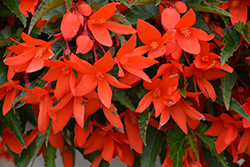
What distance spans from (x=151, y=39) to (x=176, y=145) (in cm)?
27

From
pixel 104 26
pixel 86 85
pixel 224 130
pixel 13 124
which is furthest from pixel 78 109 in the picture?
pixel 224 130

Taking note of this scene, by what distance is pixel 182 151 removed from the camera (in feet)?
1.94

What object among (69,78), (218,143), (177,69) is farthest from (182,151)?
(69,78)

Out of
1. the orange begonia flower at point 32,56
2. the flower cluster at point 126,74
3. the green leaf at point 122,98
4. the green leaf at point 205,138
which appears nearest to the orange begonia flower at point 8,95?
the flower cluster at point 126,74

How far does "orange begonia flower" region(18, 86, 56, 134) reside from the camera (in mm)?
451

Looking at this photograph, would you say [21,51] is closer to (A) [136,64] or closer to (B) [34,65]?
(B) [34,65]

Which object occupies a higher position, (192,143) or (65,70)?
(65,70)

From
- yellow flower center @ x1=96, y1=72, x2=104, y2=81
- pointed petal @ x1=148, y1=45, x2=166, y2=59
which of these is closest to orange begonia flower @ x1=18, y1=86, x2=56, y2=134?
yellow flower center @ x1=96, y1=72, x2=104, y2=81

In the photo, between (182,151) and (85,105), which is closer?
(85,105)

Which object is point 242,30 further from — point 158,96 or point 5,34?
point 5,34

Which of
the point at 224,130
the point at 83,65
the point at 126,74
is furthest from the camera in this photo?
the point at 224,130

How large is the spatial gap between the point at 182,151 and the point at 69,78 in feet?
1.07

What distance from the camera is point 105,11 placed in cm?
42

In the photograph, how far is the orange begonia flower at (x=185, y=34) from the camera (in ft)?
1.54
